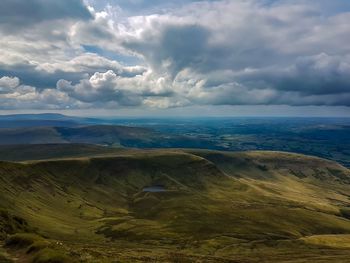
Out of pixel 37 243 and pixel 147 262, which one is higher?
pixel 37 243

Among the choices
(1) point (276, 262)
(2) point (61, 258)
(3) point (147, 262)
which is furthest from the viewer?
(1) point (276, 262)

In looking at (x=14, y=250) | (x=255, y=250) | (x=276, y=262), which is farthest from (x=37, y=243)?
(x=255, y=250)

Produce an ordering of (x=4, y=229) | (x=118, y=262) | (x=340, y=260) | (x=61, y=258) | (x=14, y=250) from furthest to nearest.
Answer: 1. (x=340, y=260)
2. (x=4, y=229)
3. (x=14, y=250)
4. (x=118, y=262)
5. (x=61, y=258)

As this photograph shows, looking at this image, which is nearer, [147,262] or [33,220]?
[147,262]

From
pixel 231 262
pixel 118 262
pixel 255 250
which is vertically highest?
pixel 118 262

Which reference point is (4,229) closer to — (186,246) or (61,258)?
(61,258)

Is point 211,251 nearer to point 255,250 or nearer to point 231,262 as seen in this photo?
point 255,250

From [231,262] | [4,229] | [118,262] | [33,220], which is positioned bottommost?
[33,220]

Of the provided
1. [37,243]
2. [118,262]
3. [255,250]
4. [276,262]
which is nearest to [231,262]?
[276,262]

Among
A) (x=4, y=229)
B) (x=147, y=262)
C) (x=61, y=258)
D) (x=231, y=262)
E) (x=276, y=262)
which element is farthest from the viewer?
(x=276, y=262)
